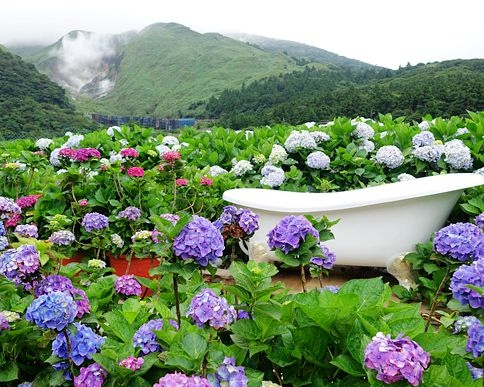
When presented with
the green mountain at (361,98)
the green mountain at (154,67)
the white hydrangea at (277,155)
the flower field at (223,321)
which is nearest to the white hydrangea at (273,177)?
the white hydrangea at (277,155)

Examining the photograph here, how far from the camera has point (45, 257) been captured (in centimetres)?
148

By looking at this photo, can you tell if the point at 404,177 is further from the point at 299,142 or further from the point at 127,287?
the point at 127,287

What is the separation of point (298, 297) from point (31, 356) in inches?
30.1

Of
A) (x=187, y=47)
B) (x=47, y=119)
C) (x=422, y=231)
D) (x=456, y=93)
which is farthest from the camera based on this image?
(x=187, y=47)

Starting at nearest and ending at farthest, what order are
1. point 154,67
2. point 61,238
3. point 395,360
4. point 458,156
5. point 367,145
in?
point 395,360 → point 61,238 → point 458,156 → point 367,145 → point 154,67

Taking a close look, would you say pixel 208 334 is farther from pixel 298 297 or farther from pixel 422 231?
pixel 422 231

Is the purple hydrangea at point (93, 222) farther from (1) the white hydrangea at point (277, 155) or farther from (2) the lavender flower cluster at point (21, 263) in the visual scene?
(1) the white hydrangea at point (277, 155)

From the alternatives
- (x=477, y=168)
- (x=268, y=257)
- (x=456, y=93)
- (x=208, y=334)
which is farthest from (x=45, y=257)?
(x=456, y=93)

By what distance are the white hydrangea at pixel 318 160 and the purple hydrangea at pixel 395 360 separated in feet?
10.8

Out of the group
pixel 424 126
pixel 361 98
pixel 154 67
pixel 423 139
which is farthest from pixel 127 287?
pixel 154 67

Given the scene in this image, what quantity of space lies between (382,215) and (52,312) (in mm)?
2457

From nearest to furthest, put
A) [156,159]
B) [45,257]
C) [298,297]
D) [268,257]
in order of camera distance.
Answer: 1. [298,297]
2. [45,257]
3. [268,257]
4. [156,159]

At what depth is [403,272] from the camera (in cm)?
326

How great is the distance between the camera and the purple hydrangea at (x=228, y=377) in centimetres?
98
